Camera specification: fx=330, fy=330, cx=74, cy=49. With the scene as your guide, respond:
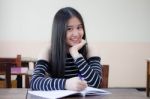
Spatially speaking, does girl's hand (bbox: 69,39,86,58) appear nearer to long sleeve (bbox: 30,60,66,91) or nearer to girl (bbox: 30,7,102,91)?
girl (bbox: 30,7,102,91)

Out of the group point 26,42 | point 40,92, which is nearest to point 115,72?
point 26,42

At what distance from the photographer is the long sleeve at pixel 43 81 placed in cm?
171

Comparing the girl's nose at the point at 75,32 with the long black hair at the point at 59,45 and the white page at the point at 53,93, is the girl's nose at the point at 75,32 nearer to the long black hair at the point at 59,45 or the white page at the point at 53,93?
the long black hair at the point at 59,45

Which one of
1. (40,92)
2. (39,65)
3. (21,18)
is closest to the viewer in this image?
(40,92)

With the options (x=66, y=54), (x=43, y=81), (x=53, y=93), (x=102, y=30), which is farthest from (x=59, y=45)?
(x=102, y=30)

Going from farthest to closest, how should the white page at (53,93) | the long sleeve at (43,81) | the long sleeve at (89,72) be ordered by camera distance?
the long sleeve at (89,72)
the long sleeve at (43,81)
the white page at (53,93)

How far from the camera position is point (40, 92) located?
5.51ft

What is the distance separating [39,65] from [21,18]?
11.5 ft

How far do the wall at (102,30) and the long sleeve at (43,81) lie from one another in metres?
3.33

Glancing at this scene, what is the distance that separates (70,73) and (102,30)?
11.5 feet

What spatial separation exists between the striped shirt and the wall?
326 cm

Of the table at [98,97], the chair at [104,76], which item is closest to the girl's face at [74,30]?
the chair at [104,76]

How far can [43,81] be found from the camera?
1771mm

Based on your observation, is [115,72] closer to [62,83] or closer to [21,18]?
[21,18]
